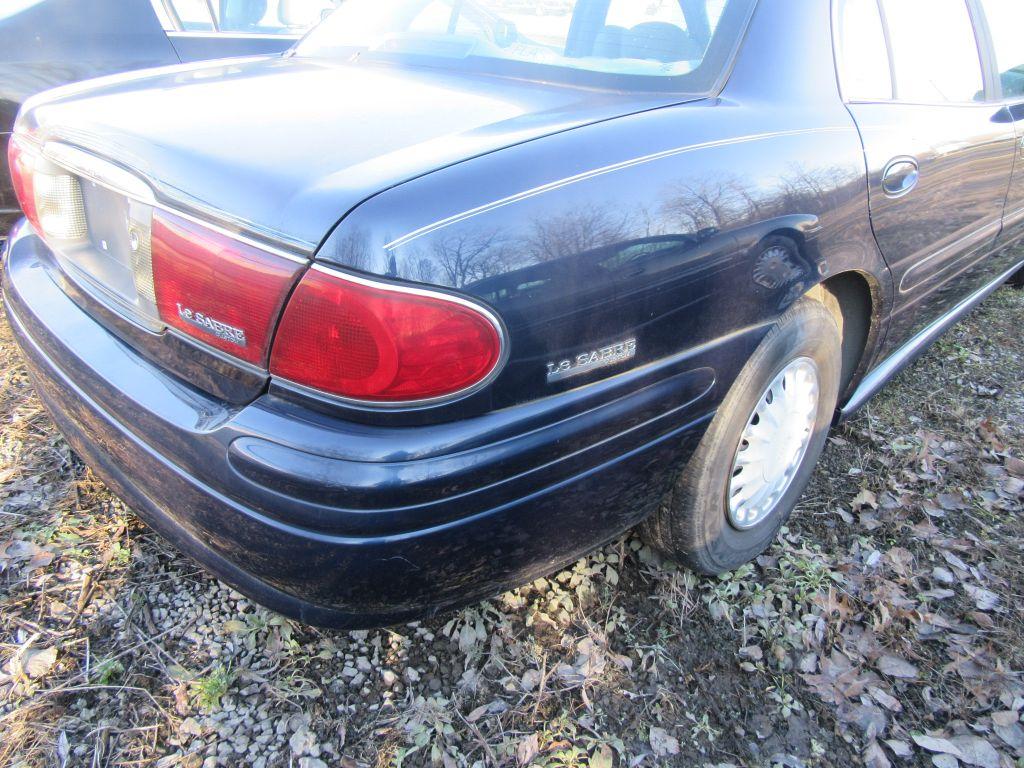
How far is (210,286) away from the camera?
128 centimetres

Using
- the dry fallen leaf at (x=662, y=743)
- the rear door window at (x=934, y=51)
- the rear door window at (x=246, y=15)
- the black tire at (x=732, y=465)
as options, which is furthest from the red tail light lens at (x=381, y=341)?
the rear door window at (x=246, y=15)

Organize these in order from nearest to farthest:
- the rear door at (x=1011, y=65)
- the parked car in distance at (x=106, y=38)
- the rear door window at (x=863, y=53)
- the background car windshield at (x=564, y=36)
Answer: the background car windshield at (x=564, y=36)
the rear door window at (x=863, y=53)
the rear door at (x=1011, y=65)
the parked car in distance at (x=106, y=38)

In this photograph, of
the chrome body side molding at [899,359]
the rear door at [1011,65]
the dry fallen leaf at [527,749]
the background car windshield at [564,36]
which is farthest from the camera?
the rear door at [1011,65]

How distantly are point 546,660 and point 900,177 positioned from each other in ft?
5.28

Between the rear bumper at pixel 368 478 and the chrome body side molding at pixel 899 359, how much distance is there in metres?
1.03

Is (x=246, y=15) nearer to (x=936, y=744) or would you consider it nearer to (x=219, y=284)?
(x=219, y=284)

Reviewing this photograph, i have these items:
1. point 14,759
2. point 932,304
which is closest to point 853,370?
point 932,304

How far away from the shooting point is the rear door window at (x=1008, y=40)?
104 inches

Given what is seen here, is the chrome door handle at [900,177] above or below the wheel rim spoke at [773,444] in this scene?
above

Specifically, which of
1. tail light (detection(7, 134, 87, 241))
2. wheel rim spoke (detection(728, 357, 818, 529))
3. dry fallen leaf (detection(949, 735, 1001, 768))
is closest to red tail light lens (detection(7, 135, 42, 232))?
tail light (detection(7, 134, 87, 241))

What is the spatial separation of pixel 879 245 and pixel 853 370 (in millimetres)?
554

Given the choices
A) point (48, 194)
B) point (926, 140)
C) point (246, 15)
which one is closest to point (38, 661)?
point (48, 194)

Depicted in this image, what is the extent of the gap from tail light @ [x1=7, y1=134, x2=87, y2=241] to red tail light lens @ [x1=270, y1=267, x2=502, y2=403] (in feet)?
2.67

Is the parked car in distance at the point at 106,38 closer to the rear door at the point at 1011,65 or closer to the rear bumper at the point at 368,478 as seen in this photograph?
the rear bumper at the point at 368,478
